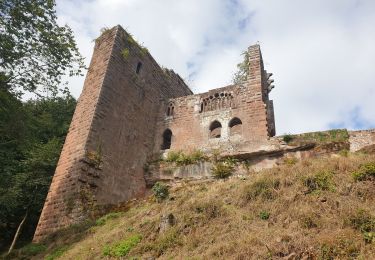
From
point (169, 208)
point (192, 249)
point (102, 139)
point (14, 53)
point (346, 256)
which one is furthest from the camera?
point (102, 139)

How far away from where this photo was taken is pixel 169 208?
386 inches

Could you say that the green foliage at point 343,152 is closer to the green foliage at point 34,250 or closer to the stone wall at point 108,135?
the stone wall at point 108,135

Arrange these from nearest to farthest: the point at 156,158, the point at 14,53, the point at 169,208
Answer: the point at 169,208, the point at 14,53, the point at 156,158

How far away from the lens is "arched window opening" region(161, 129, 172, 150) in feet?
56.5

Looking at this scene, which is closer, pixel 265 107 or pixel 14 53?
pixel 14 53

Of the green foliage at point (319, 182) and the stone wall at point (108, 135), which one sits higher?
the stone wall at point (108, 135)

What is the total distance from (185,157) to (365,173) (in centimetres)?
771

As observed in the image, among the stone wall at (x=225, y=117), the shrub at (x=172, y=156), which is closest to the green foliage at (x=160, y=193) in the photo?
the shrub at (x=172, y=156)

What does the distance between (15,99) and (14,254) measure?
14.8 ft

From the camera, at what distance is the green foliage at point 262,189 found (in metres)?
8.98

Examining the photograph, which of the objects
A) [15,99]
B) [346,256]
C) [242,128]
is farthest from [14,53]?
[346,256]

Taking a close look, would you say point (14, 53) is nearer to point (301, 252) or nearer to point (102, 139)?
point (102, 139)

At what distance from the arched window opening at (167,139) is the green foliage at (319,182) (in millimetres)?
9096

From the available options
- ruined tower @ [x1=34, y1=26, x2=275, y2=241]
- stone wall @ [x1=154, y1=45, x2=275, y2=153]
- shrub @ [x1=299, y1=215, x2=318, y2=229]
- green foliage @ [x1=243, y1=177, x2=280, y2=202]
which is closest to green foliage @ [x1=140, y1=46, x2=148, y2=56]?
ruined tower @ [x1=34, y1=26, x2=275, y2=241]
